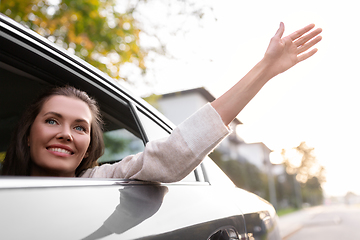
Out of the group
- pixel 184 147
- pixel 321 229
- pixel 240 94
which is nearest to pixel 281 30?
pixel 240 94

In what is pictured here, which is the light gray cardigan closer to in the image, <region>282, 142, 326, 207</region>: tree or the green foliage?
the green foliage

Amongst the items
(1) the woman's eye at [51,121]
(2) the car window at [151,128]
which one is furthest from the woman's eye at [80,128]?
(2) the car window at [151,128]

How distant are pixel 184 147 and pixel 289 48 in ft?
2.32

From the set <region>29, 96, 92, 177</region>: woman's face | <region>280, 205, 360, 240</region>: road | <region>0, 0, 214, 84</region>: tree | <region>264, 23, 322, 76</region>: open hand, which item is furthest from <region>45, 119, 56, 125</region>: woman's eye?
<region>280, 205, 360, 240</region>: road

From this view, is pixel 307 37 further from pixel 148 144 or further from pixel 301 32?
pixel 148 144

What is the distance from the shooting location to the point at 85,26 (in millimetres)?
6125

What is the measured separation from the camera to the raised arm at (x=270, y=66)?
1344 millimetres

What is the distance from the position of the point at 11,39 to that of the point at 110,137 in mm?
1381

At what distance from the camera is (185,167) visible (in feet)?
4.23

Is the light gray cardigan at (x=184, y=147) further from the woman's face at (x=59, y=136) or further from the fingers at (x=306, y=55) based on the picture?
the fingers at (x=306, y=55)

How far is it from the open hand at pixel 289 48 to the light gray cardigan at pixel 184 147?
39 cm

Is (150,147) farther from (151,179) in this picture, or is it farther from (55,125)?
(55,125)

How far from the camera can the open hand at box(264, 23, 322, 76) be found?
4.86 ft

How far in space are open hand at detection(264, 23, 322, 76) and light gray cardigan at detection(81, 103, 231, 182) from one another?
39 cm
